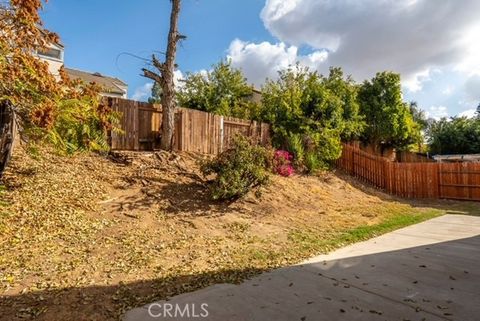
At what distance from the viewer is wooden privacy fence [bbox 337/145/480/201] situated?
1433cm

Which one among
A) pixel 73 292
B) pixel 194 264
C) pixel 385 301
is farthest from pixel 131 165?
pixel 385 301

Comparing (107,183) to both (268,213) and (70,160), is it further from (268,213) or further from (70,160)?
(268,213)

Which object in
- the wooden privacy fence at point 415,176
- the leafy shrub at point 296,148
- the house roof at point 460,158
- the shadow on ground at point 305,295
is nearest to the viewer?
the shadow on ground at point 305,295

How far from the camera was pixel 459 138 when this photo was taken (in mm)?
26422

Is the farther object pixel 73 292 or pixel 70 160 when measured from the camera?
pixel 70 160

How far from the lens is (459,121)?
92.5 ft

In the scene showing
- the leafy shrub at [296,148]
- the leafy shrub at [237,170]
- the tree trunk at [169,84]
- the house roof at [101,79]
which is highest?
the house roof at [101,79]

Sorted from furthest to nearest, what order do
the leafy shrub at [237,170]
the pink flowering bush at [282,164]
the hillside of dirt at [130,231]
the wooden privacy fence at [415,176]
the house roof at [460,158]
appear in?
the house roof at [460,158] < the wooden privacy fence at [415,176] < the pink flowering bush at [282,164] < the leafy shrub at [237,170] < the hillside of dirt at [130,231]

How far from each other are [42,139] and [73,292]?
2.86 meters

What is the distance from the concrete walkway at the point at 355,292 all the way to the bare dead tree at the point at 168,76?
20.3ft

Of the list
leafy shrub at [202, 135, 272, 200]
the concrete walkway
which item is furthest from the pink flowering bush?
the concrete walkway

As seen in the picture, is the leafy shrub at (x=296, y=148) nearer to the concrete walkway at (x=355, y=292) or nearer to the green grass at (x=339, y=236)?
the green grass at (x=339, y=236)

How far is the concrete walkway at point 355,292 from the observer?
11.5ft

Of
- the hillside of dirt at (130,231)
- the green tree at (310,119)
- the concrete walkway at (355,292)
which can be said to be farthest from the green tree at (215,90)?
the concrete walkway at (355,292)
